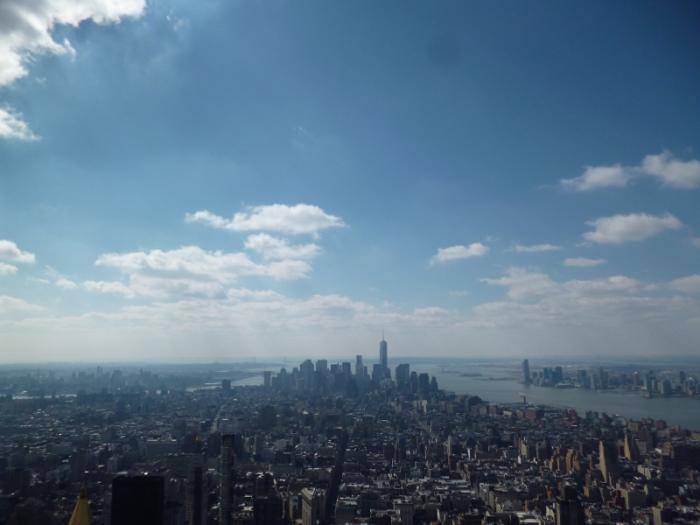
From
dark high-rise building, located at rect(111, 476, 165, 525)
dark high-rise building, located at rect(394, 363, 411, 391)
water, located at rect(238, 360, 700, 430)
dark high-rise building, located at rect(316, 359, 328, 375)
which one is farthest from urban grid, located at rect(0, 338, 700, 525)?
dark high-rise building, located at rect(316, 359, 328, 375)

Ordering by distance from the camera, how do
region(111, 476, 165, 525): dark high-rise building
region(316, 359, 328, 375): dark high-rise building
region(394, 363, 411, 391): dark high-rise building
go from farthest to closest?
region(316, 359, 328, 375): dark high-rise building, region(394, 363, 411, 391): dark high-rise building, region(111, 476, 165, 525): dark high-rise building

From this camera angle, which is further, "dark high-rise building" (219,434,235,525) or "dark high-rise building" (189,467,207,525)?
"dark high-rise building" (189,467,207,525)

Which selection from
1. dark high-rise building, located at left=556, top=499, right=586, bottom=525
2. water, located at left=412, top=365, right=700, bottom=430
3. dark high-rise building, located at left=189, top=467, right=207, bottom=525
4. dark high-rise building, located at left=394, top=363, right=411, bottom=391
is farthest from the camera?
dark high-rise building, located at left=394, top=363, right=411, bottom=391

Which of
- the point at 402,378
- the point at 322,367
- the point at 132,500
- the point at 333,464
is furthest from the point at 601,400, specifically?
the point at 132,500

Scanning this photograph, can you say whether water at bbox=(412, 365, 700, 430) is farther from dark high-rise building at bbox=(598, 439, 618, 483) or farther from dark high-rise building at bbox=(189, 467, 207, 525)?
dark high-rise building at bbox=(189, 467, 207, 525)

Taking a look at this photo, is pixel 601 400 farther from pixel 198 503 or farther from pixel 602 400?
pixel 198 503

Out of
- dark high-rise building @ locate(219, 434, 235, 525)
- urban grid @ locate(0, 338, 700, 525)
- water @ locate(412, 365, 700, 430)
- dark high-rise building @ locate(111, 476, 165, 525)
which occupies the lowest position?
water @ locate(412, 365, 700, 430)

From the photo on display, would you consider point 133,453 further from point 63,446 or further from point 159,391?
point 159,391

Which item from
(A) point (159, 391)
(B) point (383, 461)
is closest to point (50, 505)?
(B) point (383, 461)

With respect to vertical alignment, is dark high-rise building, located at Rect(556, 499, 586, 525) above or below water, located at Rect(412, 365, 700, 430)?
above
